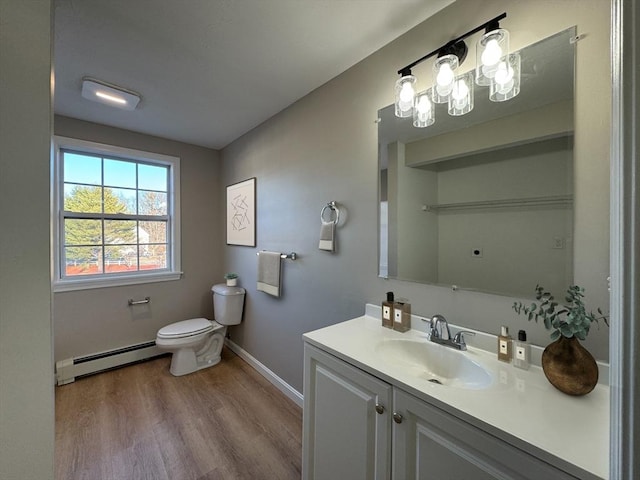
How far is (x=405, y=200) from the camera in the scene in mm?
1408

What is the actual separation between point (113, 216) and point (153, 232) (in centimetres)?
38

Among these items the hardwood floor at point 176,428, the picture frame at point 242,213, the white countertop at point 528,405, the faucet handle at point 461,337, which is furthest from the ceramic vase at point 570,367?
the picture frame at point 242,213

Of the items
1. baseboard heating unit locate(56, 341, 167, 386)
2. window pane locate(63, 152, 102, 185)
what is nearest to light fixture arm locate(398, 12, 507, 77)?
window pane locate(63, 152, 102, 185)

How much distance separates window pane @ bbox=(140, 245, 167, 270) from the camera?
2861mm

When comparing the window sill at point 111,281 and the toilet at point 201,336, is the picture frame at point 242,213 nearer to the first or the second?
the toilet at point 201,336

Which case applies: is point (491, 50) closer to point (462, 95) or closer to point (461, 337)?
point (462, 95)

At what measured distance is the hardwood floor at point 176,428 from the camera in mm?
1494

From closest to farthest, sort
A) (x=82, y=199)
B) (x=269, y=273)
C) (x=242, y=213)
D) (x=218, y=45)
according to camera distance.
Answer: (x=218, y=45) < (x=269, y=273) < (x=82, y=199) < (x=242, y=213)

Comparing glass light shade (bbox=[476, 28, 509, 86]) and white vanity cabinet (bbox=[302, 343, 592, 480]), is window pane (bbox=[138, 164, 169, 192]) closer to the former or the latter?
white vanity cabinet (bbox=[302, 343, 592, 480])

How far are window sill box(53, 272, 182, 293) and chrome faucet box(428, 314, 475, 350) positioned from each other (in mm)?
2738

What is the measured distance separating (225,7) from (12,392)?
62.2 inches

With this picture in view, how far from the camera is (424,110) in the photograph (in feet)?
4.27

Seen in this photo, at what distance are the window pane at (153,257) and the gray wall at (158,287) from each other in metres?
0.20

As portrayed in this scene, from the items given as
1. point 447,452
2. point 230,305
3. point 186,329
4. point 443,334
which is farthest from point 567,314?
point 186,329
